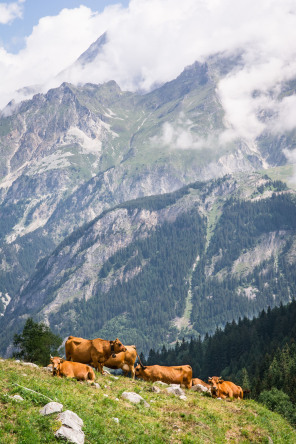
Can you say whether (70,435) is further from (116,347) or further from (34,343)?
(34,343)

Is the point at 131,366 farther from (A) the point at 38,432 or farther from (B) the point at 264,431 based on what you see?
(A) the point at 38,432

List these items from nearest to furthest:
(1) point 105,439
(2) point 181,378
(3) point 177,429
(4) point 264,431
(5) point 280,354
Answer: (1) point 105,439 < (3) point 177,429 < (4) point 264,431 < (2) point 181,378 < (5) point 280,354

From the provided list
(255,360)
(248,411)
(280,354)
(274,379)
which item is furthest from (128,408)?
(255,360)

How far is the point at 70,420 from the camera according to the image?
2838 cm

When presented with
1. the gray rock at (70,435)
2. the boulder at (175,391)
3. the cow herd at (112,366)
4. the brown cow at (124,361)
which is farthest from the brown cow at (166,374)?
the gray rock at (70,435)

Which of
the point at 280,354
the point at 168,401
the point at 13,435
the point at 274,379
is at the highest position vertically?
the point at 280,354

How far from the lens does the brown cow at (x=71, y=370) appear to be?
39.5 m

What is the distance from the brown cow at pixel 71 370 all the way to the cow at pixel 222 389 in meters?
12.1

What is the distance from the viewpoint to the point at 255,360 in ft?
648

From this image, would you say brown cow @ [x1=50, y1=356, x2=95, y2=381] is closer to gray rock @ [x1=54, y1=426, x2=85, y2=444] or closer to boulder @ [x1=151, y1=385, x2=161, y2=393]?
boulder @ [x1=151, y1=385, x2=161, y2=393]

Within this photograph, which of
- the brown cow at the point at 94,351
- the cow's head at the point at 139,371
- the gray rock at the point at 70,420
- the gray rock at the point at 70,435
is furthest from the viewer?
the cow's head at the point at 139,371

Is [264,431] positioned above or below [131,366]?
below

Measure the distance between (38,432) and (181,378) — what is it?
77.4 ft

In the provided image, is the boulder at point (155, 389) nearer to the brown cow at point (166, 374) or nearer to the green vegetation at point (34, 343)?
the brown cow at point (166, 374)
